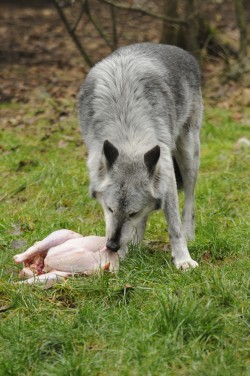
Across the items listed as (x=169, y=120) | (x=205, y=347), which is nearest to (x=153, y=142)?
(x=169, y=120)

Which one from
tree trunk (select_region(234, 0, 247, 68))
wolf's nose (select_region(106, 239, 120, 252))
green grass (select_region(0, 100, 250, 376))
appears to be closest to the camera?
green grass (select_region(0, 100, 250, 376))

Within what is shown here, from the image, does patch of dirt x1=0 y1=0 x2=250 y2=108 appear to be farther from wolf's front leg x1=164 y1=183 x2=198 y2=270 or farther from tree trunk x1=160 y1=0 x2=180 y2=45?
wolf's front leg x1=164 y1=183 x2=198 y2=270

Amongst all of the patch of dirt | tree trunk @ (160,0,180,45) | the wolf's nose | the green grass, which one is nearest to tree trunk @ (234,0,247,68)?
the patch of dirt

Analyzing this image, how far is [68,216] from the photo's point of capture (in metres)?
7.46

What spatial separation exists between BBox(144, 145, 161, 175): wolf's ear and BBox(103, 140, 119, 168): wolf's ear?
0.23m

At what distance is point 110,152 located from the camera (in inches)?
212

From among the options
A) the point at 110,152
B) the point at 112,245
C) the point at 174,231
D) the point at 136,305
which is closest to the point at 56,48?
the point at 174,231

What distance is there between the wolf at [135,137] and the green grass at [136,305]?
0.32 meters

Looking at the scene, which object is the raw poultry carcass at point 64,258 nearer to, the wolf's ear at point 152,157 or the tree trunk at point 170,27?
the wolf's ear at point 152,157

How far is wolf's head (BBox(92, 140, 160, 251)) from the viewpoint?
5352mm

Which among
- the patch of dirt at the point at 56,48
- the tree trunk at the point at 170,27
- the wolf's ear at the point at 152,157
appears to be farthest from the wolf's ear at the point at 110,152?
the tree trunk at the point at 170,27

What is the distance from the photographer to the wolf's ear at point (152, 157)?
5379 millimetres

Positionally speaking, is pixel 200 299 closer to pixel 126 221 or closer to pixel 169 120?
pixel 126 221

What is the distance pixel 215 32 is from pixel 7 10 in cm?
586
